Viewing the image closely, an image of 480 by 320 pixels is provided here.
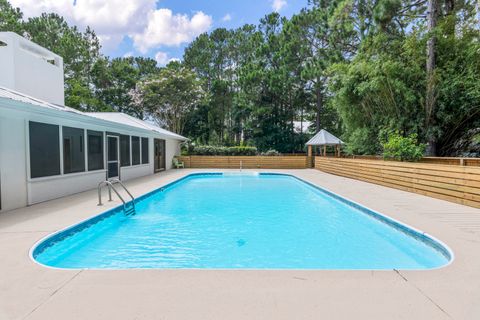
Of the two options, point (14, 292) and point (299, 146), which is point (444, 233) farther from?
point (299, 146)

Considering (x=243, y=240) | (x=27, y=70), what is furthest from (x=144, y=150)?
(x=243, y=240)

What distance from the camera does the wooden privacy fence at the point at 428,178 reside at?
18.0 ft

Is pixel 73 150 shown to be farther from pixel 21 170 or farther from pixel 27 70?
pixel 27 70

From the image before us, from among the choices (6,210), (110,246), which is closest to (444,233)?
(110,246)

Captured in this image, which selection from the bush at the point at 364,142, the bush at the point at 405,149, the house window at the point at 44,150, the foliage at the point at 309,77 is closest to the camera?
the house window at the point at 44,150

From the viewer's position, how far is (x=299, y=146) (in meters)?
23.7

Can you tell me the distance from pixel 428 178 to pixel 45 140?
905 centimetres

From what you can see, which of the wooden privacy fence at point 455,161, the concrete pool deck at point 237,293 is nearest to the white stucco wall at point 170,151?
the wooden privacy fence at point 455,161

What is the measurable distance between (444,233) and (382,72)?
8.07 meters

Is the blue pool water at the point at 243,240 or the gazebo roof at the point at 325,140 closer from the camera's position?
the blue pool water at the point at 243,240

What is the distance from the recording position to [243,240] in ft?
Result: 15.2

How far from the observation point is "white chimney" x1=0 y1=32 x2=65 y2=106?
308 inches

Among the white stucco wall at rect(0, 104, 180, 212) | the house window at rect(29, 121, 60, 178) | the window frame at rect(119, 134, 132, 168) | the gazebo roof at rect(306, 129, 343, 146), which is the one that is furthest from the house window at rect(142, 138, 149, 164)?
the gazebo roof at rect(306, 129, 343, 146)

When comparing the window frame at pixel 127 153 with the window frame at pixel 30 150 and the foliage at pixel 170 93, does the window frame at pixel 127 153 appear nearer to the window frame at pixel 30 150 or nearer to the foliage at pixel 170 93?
the window frame at pixel 30 150
